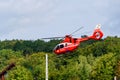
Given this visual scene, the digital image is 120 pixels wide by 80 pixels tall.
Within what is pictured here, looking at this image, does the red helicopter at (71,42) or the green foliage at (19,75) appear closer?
the red helicopter at (71,42)

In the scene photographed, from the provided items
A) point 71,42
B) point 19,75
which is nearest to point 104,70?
point 19,75

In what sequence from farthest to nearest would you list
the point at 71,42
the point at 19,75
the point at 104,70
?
the point at 104,70, the point at 19,75, the point at 71,42

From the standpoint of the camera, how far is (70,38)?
3332 inches

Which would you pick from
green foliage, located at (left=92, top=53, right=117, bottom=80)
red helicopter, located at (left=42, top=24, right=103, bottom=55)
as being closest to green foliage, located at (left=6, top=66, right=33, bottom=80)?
green foliage, located at (left=92, top=53, right=117, bottom=80)

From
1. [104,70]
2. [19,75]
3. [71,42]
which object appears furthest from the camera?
[104,70]

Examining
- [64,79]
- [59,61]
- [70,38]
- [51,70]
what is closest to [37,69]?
[51,70]

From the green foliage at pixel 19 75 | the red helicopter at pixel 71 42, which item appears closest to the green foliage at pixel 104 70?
the green foliage at pixel 19 75

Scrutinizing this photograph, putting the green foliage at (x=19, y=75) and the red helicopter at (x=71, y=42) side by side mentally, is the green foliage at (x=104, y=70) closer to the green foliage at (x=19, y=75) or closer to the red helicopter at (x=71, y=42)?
the green foliage at (x=19, y=75)

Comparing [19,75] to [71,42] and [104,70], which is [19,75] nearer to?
[104,70]

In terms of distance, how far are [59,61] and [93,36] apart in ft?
333

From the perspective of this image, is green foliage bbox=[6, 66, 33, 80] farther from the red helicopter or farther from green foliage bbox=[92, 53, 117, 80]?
the red helicopter

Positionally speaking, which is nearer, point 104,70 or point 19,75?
point 19,75

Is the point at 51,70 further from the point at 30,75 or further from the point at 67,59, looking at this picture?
the point at 67,59

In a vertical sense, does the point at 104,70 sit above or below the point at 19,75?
above
